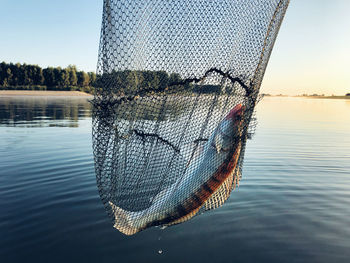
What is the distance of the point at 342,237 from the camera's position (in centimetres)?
536

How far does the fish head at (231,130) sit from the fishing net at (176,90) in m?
0.02

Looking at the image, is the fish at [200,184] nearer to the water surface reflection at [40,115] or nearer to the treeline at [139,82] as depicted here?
the treeline at [139,82]

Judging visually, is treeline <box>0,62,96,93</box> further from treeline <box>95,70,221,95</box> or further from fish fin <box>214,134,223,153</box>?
fish fin <box>214,134,223,153</box>

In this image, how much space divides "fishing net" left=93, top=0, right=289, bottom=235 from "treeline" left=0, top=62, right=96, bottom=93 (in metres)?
96.5

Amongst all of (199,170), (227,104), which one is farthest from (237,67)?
(199,170)

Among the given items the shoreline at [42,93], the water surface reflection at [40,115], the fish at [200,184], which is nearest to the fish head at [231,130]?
the fish at [200,184]

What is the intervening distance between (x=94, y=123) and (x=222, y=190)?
230 cm

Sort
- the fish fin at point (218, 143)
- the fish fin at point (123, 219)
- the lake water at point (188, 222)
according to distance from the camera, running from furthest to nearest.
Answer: the lake water at point (188, 222), the fish fin at point (123, 219), the fish fin at point (218, 143)

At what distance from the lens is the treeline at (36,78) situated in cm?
9744

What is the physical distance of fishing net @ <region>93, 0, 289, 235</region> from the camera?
3.90m

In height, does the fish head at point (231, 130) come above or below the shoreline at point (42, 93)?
above

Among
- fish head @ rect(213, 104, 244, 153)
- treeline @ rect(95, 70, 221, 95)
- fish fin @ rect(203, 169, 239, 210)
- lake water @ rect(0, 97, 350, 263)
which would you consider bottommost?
lake water @ rect(0, 97, 350, 263)

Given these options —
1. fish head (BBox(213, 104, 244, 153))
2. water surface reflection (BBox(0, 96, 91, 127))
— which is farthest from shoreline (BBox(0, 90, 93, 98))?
fish head (BBox(213, 104, 244, 153))

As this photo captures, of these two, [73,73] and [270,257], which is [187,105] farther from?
[73,73]
